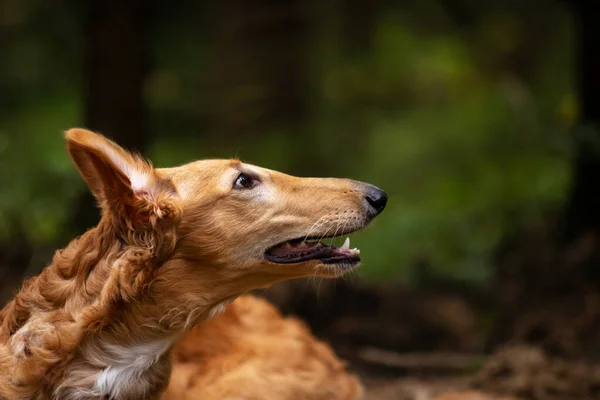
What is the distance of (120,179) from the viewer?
4191mm

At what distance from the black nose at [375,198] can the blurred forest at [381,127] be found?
305 cm

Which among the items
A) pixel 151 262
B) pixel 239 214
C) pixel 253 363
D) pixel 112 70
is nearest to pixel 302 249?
pixel 239 214

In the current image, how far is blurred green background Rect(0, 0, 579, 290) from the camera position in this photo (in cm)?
839

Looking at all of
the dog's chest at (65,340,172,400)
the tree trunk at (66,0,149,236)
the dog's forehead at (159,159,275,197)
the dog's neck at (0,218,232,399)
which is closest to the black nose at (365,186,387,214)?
the dog's forehead at (159,159,275,197)

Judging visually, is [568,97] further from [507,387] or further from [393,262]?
[507,387]

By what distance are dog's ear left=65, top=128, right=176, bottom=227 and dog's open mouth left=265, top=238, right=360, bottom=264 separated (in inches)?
21.1

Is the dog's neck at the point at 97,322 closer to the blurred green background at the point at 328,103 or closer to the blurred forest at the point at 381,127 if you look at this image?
the blurred forest at the point at 381,127

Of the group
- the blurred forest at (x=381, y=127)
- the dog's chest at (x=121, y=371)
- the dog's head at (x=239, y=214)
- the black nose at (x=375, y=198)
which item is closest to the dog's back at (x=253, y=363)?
the dog's chest at (x=121, y=371)

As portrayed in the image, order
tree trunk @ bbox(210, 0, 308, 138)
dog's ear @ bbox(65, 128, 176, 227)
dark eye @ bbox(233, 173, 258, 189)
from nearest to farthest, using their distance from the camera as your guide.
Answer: dog's ear @ bbox(65, 128, 176, 227)
dark eye @ bbox(233, 173, 258, 189)
tree trunk @ bbox(210, 0, 308, 138)

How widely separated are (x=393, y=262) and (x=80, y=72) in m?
3.81

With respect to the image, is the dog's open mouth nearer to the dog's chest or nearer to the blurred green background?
the dog's chest

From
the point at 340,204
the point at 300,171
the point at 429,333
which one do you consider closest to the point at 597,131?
the point at 429,333

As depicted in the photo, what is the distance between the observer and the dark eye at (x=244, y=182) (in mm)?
4531

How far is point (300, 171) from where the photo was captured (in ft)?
38.4
